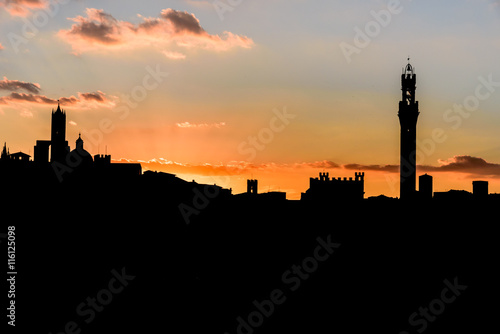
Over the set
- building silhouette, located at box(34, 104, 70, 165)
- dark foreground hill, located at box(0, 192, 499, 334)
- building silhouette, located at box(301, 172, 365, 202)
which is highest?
building silhouette, located at box(34, 104, 70, 165)

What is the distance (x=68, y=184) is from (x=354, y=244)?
105 ft

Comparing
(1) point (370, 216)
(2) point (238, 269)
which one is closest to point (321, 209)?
(1) point (370, 216)

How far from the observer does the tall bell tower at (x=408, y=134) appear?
80.9 metres

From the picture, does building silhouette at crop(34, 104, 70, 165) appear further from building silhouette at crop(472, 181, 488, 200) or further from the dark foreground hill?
building silhouette at crop(472, 181, 488, 200)

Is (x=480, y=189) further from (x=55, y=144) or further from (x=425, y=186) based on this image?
(x=55, y=144)

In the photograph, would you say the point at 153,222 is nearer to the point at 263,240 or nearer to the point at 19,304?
the point at 263,240

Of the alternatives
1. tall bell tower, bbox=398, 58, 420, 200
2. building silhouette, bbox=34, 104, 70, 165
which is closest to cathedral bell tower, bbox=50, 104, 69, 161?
building silhouette, bbox=34, 104, 70, 165

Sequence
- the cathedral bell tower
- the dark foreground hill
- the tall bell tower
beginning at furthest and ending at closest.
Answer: the cathedral bell tower < the tall bell tower < the dark foreground hill

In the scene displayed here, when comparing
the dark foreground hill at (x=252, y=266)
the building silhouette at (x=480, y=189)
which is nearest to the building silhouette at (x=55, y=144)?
the dark foreground hill at (x=252, y=266)

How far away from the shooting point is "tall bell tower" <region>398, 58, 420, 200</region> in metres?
80.9

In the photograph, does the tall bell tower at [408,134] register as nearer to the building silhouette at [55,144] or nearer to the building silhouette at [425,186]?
the building silhouette at [425,186]

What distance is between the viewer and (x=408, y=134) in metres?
82.1

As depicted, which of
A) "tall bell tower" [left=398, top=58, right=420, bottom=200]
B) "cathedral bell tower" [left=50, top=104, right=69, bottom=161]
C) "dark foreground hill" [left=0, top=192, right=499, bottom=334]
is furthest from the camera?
"cathedral bell tower" [left=50, top=104, right=69, bottom=161]

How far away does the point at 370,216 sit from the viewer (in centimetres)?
7725
